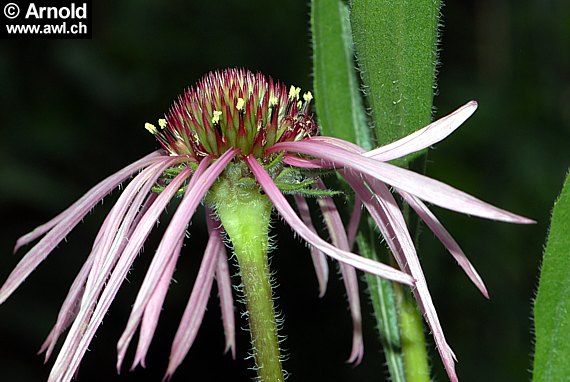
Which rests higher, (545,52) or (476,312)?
(545,52)

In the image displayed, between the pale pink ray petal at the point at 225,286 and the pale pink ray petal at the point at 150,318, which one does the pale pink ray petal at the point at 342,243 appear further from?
the pale pink ray petal at the point at 150,318

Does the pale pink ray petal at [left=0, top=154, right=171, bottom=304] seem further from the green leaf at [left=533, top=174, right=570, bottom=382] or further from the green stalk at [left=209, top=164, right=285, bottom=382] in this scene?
the green leaf at [left=533, top=174, right=570, bottom=382]

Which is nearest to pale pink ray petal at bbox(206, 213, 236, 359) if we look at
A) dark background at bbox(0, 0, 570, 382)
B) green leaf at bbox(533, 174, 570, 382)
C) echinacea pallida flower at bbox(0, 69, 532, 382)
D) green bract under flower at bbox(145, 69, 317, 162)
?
echinacea pallida flower at bbox(0, 69, 532, 382)

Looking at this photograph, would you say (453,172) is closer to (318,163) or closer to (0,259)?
(0,259)

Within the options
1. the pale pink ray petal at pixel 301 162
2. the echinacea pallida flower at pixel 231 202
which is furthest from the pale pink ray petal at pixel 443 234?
the pale pink ray petal at pixel 301 162

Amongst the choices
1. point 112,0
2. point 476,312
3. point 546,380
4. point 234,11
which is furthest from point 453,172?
point 546,380
